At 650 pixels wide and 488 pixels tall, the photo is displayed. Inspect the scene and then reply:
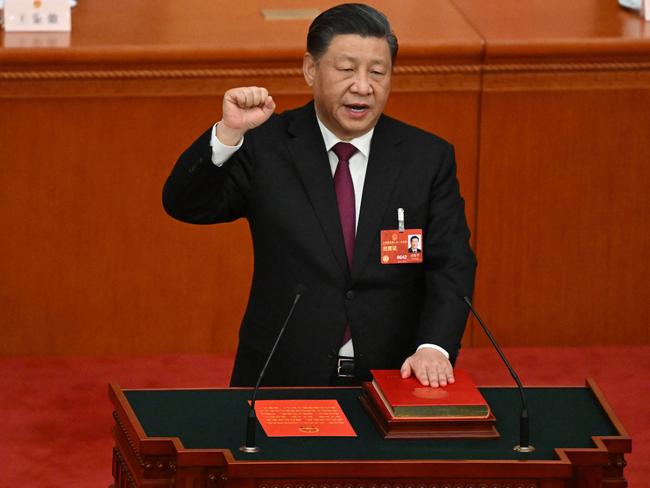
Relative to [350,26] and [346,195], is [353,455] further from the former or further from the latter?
[350,26]

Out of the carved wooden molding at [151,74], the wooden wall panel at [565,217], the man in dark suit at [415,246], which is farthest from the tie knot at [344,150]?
the wooden wall panel at [565,217]

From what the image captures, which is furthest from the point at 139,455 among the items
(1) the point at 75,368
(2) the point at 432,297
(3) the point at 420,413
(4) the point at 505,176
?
(4) the point at 505,176

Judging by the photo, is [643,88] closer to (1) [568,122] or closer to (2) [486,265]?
(1) [568,122]

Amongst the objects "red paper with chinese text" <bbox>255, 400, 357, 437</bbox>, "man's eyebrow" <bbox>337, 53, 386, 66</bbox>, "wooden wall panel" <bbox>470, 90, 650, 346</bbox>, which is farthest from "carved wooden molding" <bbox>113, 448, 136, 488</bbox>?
"wooden wall panel" <bbox>470, 90, 650, 346</bbox>

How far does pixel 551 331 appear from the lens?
5.17m

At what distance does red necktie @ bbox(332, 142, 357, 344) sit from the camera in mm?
3113

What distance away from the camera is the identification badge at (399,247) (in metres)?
3.06

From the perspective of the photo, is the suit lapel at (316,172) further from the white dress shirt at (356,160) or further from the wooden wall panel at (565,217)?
the wooden wall panel at (565,217)

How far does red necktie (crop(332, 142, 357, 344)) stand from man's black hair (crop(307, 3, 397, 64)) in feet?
0.66

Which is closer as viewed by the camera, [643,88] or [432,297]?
[432,297]

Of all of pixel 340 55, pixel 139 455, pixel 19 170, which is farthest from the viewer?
pixel 19 170

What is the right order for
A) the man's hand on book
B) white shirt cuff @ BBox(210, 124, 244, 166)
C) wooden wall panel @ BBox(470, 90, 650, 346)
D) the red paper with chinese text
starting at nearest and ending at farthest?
1. the red paper with chinese text
2. the man's hand on book
3. white shirt cuff @ BBox(210, 124, 244, 166)
4. wooden wall panel @ BBox(470, 90, 650, 346)

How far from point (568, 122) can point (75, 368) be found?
1762mm

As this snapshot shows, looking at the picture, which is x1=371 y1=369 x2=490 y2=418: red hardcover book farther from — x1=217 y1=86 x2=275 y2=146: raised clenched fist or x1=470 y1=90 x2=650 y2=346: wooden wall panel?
x1=470 y1=90 x2=650 y2=346: wooden wall panel
